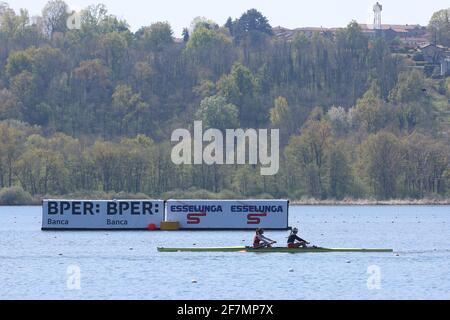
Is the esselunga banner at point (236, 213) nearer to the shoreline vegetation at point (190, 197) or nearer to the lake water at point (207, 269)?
the lake water at point (207, 269)

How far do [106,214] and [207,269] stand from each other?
Answer: 25076 mm

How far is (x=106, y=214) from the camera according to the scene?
263 ft

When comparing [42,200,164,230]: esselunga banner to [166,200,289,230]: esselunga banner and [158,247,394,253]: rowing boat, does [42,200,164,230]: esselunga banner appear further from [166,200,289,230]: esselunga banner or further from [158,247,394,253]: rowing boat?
[158,247,394,253]: rowing boat

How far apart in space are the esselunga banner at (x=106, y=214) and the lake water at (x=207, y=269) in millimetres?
820

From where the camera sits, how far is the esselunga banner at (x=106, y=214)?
8019cm

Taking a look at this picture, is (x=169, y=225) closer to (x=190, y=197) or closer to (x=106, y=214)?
(x=106, y=214)

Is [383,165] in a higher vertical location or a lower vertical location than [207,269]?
higher

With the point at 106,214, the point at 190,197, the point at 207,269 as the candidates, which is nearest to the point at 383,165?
the point at 190,197

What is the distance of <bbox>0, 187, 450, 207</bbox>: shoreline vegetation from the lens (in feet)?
521
